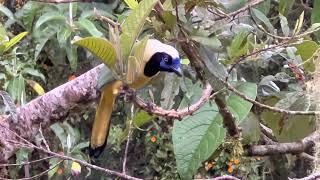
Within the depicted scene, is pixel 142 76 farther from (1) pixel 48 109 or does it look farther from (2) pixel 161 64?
(1) pixel 48 109

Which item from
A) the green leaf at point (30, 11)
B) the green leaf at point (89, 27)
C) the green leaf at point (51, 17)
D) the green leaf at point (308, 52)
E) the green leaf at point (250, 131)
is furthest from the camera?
the green leaf at point (30, 11)

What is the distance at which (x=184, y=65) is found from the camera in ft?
4.52

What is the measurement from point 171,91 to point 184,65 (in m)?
0.11

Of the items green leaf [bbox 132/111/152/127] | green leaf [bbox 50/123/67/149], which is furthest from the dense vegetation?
green leaf [bbox 50/123/67/149]

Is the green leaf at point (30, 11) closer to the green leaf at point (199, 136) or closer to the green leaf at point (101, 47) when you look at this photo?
the green leaf at point (199, 136)

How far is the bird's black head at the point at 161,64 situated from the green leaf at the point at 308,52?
0.91ft

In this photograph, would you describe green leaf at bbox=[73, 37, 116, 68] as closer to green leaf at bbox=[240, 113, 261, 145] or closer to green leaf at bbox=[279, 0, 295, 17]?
green leaf at bbox=[240, 113, 261, 145]

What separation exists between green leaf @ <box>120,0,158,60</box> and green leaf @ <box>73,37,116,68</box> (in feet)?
0.09

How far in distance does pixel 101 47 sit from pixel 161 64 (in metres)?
0.24

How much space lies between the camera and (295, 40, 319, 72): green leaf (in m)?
1.24

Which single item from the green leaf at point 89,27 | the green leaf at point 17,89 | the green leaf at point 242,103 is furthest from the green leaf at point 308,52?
the green leaf at point 17,89

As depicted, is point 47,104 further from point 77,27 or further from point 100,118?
point 77,27

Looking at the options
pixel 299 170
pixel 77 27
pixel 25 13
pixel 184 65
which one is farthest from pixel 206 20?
pixel 299 170

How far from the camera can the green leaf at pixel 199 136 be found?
1.21 metres
